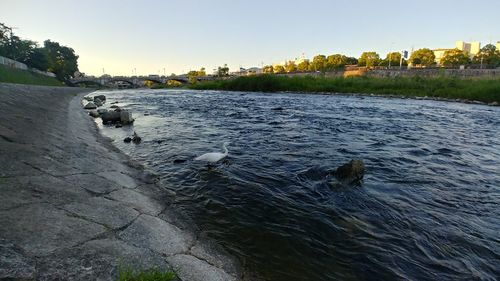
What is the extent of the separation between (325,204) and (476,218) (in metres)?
2.96

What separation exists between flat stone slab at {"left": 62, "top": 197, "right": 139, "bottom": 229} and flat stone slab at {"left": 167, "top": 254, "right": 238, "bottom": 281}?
112 cm

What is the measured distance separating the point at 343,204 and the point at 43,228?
5393 millimetres

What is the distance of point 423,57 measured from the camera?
11462 cm

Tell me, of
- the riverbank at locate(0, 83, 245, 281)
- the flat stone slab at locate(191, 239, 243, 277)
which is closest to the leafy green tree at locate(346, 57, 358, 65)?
the riverbank at locate(0, 83, 245, 281)

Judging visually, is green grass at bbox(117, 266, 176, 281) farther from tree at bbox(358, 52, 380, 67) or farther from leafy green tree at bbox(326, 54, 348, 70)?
leafy green tree at bbox(326, 54, 348, 70)

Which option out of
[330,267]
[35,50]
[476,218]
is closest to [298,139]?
[476,218]

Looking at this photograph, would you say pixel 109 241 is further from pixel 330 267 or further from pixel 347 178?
pixel 347 178

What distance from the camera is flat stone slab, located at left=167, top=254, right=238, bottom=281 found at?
3.50 m

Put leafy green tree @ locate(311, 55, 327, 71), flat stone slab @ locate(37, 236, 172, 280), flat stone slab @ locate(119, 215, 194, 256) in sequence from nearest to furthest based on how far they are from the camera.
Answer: flat stone slab @ locate(37, 236, 172, 280)
flat stone slab @ locate(119, 215, 194, 256)
leafy green tree @ locate(311, 55, 327, 71)

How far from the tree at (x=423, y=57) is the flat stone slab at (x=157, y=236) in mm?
131851

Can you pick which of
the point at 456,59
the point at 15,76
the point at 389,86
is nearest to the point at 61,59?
the point at 15,76

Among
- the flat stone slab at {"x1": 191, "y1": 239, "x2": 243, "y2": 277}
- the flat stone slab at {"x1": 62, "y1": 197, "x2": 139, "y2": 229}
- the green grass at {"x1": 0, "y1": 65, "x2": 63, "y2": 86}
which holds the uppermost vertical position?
the green grass at {"x1": 0, "y1": 65, "x2": 63, "y2": 86}

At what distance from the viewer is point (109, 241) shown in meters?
3.74

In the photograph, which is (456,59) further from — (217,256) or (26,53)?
(26,53)
